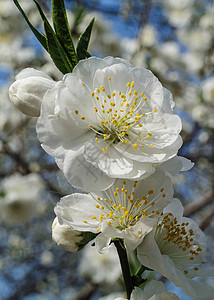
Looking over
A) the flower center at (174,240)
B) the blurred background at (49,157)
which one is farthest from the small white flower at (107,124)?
the blurred background at (49,157)

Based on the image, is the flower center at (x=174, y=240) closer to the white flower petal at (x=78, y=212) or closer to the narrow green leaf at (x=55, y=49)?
the white flower petal at (x=78, y=212)

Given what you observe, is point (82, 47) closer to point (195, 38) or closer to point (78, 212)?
point (78, 212)

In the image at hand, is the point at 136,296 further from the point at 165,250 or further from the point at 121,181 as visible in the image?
the point at 121,181

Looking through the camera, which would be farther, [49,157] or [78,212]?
[49,157]

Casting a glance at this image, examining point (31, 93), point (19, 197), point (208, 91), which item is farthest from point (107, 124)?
point (208, 91)

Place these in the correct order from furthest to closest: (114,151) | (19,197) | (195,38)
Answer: (195,38) < (19,197) < (114,151)

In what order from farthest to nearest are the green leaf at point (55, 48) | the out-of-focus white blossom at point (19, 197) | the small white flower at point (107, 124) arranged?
the out-of-focus white blossom at point (19, 197), the green leaf at point (55, 48), the small white flower at point (107, 124)

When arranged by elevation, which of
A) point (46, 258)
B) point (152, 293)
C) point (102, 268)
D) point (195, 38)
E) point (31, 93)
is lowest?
point (46, 258)
